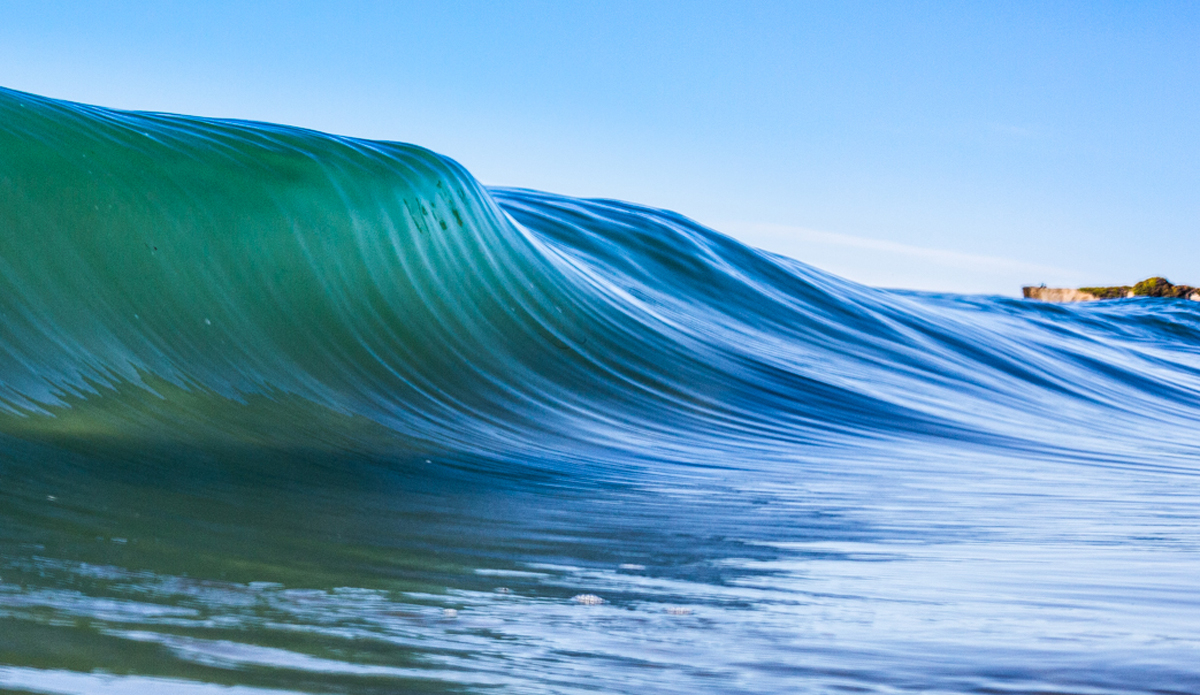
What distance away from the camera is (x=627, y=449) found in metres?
3.50

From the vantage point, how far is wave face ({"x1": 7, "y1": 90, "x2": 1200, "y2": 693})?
117cm

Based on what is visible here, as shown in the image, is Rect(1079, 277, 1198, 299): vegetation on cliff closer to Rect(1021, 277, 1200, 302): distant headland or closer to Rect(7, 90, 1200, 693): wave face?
Rect(1021, 277, 1200, 302): distant headland

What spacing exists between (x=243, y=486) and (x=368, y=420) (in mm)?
1085

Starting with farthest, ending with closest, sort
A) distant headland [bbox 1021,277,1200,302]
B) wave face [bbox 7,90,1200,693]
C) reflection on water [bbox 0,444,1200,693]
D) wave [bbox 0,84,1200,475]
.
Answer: distant headland [bbox 1021,277,1200,302] → wave [bbox 0,84,1200,475] → wave face [bbox 7,90,1200,693] → reflection on water [bbox 0,444,1200,693]

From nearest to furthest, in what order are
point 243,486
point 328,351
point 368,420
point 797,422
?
point 243,486 < point 368,420 < point 328,351 < point 797,422

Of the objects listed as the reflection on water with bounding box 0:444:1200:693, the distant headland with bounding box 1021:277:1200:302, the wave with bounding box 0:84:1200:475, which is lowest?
the reflection on water with bounding box 0:444:1200:693

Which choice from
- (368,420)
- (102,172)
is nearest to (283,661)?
(368,420)

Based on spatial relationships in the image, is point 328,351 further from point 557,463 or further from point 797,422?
point 797,422

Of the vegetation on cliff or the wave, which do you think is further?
the vegetation on cliff

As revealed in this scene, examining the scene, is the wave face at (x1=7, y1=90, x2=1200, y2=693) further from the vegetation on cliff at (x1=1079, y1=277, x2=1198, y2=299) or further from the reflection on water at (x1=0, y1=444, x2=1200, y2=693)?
the vegetation on cliff at (x1=1079, y1=277, x2=1198, y2=299)

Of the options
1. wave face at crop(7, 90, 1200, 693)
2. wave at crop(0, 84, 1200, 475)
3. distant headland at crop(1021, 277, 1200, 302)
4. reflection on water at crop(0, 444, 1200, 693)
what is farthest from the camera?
distant headland at crop(1021, 277, 1200, 302)

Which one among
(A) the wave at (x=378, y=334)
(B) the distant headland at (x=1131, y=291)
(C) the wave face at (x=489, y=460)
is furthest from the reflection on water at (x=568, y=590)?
(B) the distant headland at (x=1131, y=291)

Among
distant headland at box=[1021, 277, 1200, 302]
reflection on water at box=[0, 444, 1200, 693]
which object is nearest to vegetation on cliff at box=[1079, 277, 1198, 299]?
distant headland at box=[1021, 277, 1200, 302]

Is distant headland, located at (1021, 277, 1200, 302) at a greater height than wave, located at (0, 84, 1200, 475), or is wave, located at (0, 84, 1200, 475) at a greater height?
distant headland, located at (1021, 277, 1200, 302)
